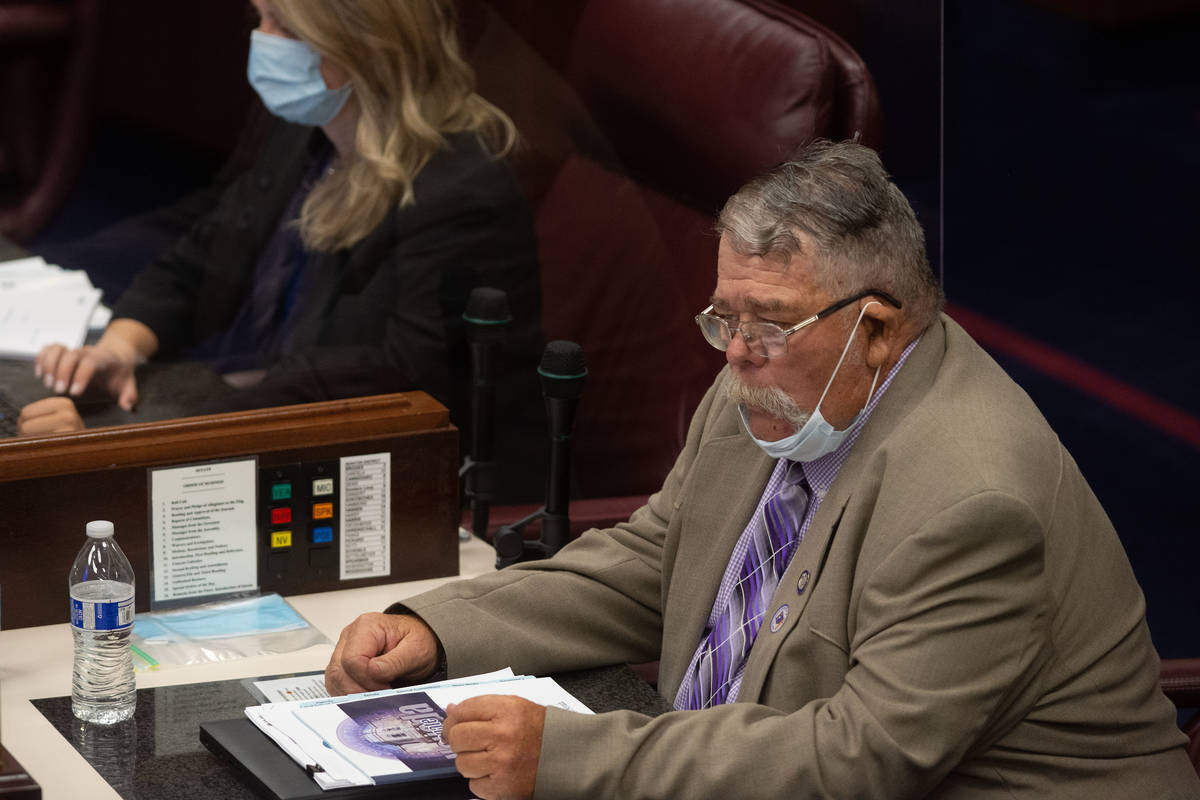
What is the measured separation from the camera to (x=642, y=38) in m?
3.25

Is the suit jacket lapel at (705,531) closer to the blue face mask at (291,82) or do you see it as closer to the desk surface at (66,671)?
the desk surface at (66,671)

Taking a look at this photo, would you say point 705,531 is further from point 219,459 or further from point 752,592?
point 219,459

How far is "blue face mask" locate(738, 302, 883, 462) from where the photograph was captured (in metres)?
1.90

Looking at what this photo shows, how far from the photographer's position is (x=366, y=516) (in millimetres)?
2369

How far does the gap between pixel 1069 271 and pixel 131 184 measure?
2.10m

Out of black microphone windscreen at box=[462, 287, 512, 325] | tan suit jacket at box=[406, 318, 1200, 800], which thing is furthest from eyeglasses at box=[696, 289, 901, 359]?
black microphone windscreen at box=[462, 287, 512, 325]

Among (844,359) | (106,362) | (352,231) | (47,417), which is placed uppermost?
(844,359)

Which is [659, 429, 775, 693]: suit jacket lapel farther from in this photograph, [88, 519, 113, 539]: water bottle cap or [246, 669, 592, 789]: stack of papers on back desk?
[88, 519, 113, 539]: water bottle cap

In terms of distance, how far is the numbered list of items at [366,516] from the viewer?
2342 millimetres

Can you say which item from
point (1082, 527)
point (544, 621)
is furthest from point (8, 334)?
point (1082, 527)

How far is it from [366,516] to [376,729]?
624 mm

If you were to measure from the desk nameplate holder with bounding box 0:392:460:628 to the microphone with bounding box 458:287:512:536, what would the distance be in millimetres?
226

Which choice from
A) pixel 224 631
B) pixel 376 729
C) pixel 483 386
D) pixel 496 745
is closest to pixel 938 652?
pixel 496 745

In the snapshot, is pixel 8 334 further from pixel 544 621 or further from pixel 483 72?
pixel 544 621
